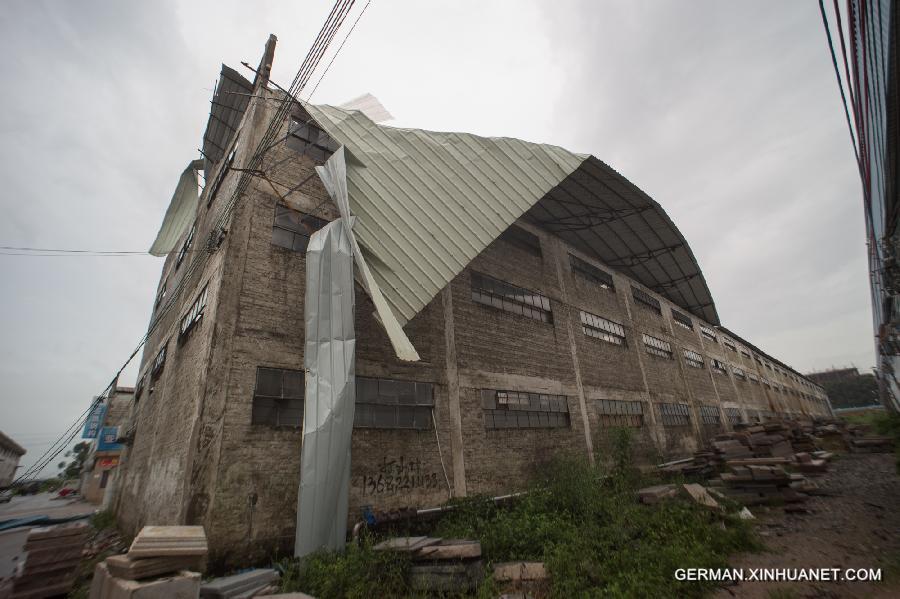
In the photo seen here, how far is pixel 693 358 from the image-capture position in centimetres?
2188

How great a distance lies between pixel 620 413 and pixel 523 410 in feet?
18.8

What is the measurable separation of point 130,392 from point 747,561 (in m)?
27.3

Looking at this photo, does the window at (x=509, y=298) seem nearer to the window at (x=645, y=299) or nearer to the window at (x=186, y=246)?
the window at (x=645, y=299)

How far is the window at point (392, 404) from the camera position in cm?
770

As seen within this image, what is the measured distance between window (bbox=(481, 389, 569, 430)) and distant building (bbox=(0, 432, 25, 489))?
4690 centimetres

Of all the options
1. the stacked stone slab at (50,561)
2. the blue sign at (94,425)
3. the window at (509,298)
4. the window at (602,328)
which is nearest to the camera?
the stacked stone slab at (50,561)

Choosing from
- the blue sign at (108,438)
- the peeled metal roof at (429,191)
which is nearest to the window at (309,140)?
the peeled metal roof at (429,191)

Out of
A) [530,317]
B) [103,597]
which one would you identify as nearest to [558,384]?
[530,317]

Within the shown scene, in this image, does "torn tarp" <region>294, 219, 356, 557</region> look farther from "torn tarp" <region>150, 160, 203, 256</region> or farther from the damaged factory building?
"torn tarp" <region>150, 160, 203, 256</region>

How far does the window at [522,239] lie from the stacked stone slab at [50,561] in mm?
11981

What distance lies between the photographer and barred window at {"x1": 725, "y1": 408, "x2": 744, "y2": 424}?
22500 mm

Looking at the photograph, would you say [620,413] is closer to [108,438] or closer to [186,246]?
[186,246]

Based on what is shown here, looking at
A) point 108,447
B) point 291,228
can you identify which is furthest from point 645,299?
point 108,447

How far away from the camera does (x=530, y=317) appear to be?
492 inches
